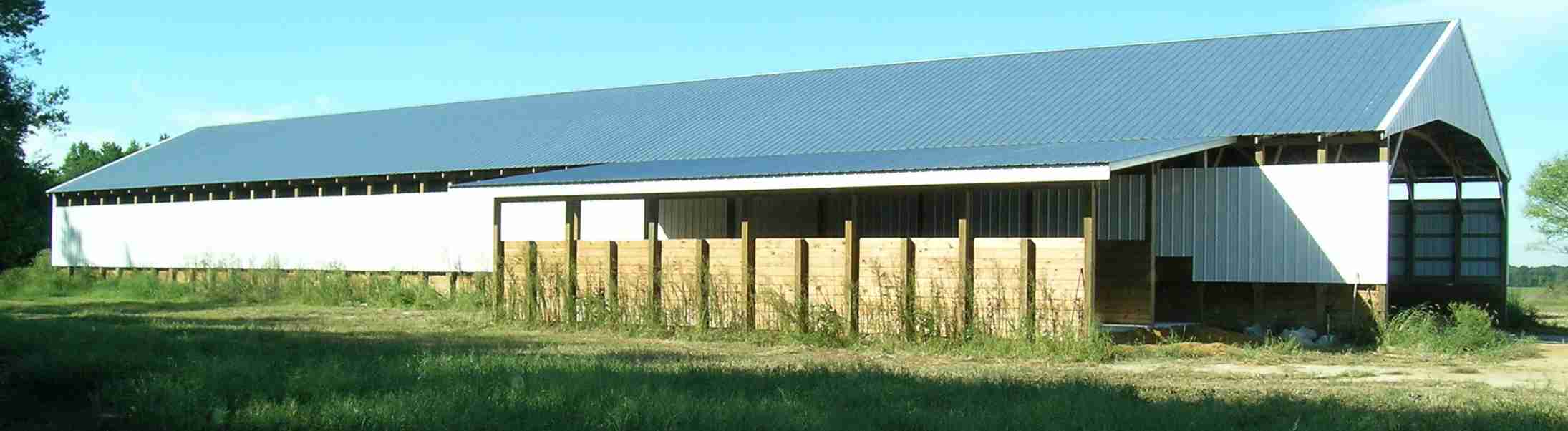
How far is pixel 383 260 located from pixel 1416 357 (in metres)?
23.7

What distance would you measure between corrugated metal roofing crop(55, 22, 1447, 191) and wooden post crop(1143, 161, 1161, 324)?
3.27 feet

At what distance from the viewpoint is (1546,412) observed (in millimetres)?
11344

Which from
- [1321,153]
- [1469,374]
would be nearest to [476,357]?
[1469,374]

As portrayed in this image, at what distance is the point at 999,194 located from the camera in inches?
977

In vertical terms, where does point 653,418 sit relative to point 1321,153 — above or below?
below

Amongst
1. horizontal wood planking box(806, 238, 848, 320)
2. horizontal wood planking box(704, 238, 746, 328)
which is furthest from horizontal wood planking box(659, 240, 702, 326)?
horizontal wood planking box(806, 238, 848, 320)

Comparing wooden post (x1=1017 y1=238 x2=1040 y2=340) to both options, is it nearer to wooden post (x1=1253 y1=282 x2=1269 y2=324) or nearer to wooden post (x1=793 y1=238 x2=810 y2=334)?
wooden post (x1=793 y1=238 x2=810 y2=334)

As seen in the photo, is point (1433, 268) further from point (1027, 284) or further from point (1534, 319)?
point (1027, 284)

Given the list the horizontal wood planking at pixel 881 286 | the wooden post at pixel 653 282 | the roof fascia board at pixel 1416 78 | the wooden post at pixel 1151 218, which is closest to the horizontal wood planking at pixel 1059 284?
the horizontal wood planking at pixel 881 286

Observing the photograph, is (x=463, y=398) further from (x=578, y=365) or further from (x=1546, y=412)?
(x=1546, y=412)

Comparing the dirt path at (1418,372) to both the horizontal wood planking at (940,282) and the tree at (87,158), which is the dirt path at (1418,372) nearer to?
the horizontal wood planking at (940,282)

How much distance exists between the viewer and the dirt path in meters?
15.6

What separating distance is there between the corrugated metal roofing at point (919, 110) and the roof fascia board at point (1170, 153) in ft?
2.22

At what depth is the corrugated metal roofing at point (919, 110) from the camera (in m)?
24.1
